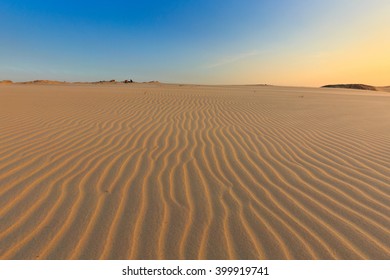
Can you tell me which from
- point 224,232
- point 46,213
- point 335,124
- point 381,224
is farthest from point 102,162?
point 335,124

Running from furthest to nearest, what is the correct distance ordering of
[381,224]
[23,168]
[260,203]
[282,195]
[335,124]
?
1. [335,124]
2. [23,168]
3. [282,195]
4. [260,203]
5. [381,224]

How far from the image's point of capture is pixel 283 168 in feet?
12.6

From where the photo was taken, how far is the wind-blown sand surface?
215 centimetres

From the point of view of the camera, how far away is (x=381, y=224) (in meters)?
2.46

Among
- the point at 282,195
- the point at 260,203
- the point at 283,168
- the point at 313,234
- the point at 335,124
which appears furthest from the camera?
the point at 335,124

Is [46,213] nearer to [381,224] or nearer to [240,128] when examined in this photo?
[381,224]

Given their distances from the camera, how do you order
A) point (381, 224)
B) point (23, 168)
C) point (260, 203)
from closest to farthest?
point (381, 224) → point (260, 203) → point (23, 168)

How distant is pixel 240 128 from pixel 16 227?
5181 mm

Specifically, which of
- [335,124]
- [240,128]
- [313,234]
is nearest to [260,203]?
[313,234]

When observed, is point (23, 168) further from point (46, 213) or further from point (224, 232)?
point (224, 232)

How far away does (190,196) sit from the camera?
2.94 metres

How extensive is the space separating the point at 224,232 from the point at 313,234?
771mm

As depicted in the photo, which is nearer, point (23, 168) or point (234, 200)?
point (234, 200)

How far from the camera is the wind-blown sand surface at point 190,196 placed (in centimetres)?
215
